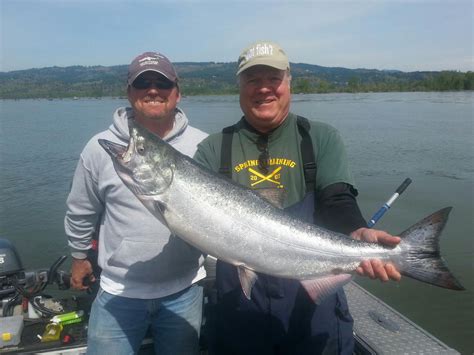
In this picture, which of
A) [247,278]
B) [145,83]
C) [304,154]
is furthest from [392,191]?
[247,278]

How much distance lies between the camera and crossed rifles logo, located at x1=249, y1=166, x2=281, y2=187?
132 inches

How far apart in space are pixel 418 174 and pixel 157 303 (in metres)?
15.9

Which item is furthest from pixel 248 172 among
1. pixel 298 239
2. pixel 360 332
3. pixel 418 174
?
pixel 418 174

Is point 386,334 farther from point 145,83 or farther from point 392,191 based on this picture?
point 392,191

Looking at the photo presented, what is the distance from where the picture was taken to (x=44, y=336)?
167 inches

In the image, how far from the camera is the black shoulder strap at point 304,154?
130 inches

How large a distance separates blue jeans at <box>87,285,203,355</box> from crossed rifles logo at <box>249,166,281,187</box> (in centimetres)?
123

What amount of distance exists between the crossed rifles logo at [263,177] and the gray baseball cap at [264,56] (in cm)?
78

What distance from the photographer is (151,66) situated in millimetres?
3682

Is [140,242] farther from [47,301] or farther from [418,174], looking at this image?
[418,174]

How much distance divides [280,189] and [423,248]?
1071 millimetres

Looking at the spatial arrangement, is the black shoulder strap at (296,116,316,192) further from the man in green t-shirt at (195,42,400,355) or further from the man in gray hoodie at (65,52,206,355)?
the man in gray hoodie at (65,52,206,355)

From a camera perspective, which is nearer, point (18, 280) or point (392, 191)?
point (18, 280)

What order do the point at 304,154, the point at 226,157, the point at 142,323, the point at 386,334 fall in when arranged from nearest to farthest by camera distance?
the point at 304,154 < the point at 226,157 < the point at 142,323 < the point at 386,334
